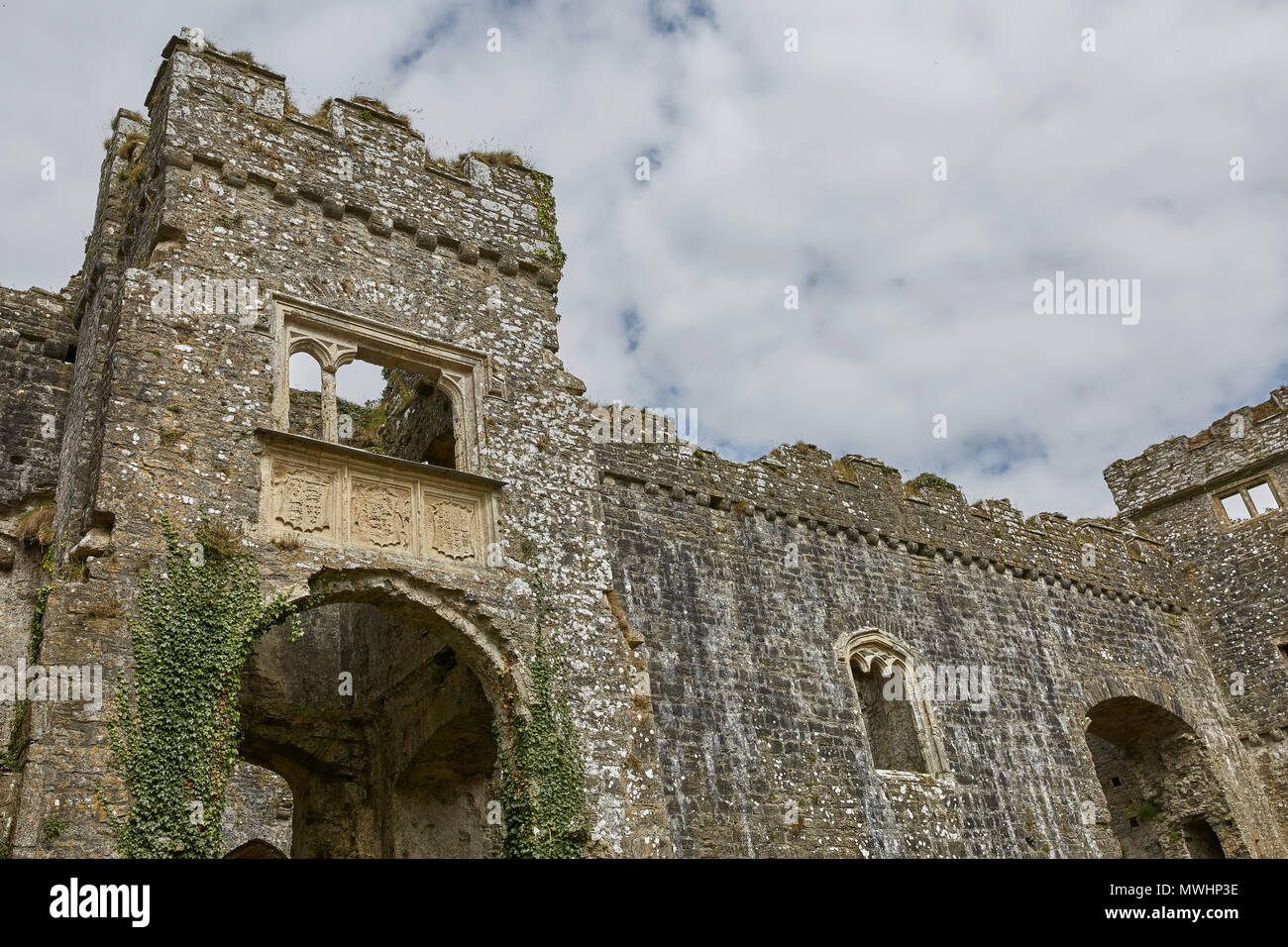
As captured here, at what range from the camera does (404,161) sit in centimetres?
1212

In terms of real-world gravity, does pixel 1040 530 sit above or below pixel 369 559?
above

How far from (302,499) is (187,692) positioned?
1971mm

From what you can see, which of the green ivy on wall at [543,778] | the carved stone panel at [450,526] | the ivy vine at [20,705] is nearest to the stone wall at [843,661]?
the green ivy on wall at [543,778]

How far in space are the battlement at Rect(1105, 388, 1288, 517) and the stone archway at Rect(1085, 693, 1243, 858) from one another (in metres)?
4.80

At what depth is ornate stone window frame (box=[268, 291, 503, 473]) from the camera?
33.5 ft

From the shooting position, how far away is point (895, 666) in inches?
610

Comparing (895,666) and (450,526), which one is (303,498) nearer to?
(450,526)

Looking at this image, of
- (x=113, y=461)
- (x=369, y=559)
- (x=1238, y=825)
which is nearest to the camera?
(x=113, y=461)

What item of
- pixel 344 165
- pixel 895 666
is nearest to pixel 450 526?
pixel 344 165

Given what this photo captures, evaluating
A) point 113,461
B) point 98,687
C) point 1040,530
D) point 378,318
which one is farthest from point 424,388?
point 1040,530

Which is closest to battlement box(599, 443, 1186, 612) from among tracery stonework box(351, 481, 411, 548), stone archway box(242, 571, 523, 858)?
stone archway box(242, 571, 523, 858)

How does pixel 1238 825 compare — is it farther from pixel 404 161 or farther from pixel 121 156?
pixel 121 156

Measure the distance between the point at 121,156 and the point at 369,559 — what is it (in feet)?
19.8

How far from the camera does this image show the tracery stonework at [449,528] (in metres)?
10.2
